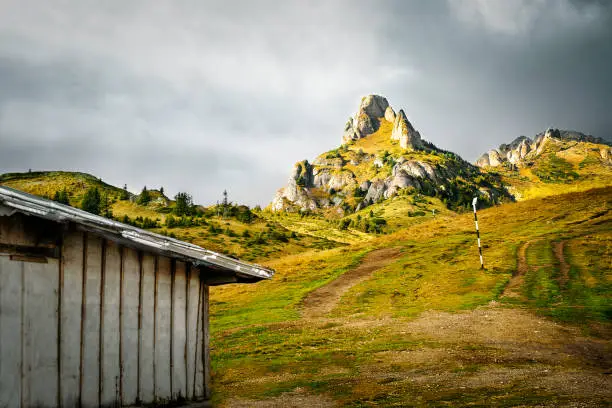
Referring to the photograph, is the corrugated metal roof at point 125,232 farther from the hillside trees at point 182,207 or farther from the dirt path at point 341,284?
the hillside trees at point 182,207

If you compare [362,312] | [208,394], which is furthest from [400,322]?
[208,394]

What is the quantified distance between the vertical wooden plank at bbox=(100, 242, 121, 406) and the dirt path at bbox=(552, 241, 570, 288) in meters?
28.6

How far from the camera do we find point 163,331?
28.0 feet

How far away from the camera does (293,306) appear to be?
3180cm

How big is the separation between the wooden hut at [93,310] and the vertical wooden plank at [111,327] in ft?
0.06

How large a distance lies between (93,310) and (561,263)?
3548 cm

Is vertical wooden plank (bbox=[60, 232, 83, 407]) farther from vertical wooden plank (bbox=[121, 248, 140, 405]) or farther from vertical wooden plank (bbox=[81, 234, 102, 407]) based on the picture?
vertical wooden plank (bbox=[121, 248, 140, 405])

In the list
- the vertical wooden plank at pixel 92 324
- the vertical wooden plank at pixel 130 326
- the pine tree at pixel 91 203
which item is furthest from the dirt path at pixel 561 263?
the pine tree at pixel 91 203

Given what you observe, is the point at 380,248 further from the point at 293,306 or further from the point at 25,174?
the point at 25,174

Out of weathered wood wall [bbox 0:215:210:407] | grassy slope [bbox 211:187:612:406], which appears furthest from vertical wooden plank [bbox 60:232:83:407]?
grassy slope [bbox 211:187:612:406]

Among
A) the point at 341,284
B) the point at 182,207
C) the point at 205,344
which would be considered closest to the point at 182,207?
the point at 182,207

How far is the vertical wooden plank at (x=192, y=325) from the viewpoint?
8.96m

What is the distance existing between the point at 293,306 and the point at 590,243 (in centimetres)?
2665

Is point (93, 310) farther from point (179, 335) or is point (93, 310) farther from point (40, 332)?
point (179, 335)
